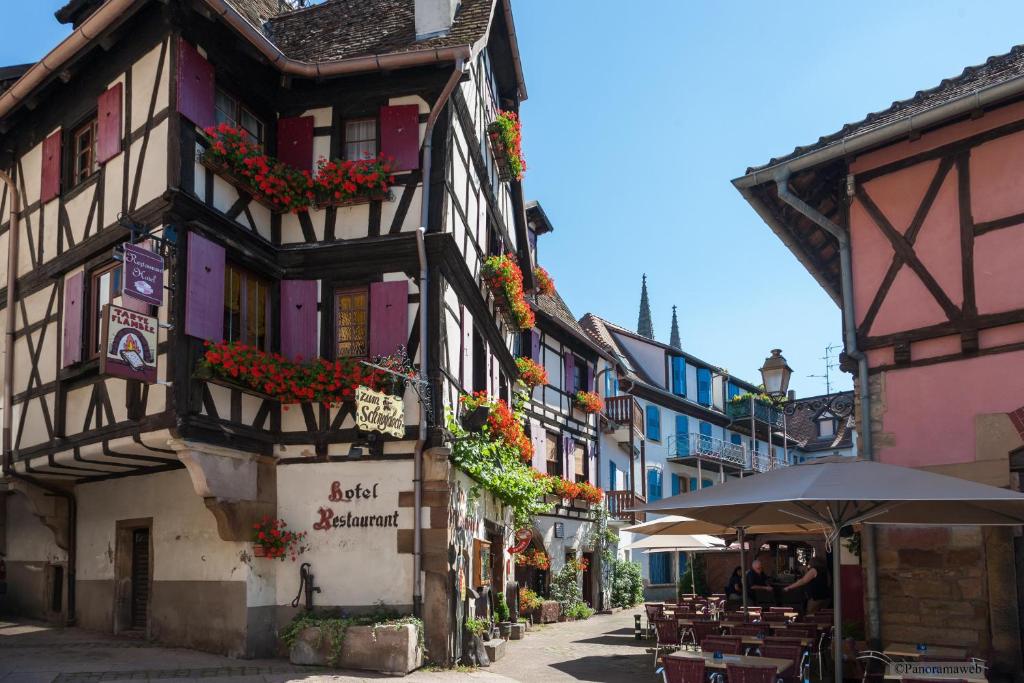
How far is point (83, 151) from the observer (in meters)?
14.1

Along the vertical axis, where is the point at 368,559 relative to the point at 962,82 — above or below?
below

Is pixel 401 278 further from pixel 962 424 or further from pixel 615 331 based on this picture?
pixel 615 331

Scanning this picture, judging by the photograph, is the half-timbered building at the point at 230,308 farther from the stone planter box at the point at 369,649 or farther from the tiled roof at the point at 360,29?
the stone planter box at the point at 369,649

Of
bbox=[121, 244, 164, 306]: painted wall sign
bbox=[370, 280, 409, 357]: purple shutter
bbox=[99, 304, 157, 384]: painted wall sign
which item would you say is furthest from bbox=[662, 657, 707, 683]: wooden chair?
bbox=[121, 244, 164, 306]: painted wall sign

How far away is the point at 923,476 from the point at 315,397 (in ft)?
24.8

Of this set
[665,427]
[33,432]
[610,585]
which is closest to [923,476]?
[33,432]

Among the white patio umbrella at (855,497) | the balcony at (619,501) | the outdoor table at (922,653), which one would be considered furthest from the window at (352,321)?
the balcony at (619,501)

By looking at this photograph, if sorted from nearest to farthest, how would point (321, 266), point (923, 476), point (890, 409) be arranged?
1. point (923, 476)
2. point (890, 409)
3. point (321, 266)

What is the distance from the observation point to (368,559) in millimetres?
12648

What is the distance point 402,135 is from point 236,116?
230 centimetres

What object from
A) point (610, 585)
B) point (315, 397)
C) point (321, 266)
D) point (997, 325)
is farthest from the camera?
point (610, 585)

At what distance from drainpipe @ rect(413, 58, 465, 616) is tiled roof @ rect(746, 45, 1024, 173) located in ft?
14.1

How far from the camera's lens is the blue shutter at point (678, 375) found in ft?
127

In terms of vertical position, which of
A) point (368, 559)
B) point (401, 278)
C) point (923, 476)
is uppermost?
point (401, 278)
